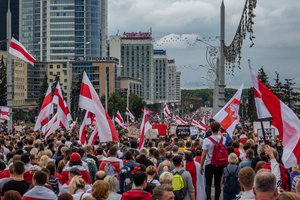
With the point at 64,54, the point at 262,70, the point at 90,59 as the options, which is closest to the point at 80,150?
the point at 262,70

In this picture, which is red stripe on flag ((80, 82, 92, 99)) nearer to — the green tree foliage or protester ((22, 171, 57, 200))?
protester ((22, 171, 57, 200))

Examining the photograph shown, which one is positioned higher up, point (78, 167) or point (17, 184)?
point (78, 167)

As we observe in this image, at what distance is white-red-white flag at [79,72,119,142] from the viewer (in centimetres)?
1488

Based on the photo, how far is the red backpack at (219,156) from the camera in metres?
13.6

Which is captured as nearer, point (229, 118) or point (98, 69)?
point (229, 118)

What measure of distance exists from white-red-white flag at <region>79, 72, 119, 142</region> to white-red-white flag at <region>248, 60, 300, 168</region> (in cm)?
474

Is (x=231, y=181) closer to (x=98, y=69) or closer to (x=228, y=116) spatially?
(x=228, y=116)

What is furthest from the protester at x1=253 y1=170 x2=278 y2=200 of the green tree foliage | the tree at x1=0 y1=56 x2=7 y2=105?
the green tree foliage

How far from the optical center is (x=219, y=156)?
13695 millimetres

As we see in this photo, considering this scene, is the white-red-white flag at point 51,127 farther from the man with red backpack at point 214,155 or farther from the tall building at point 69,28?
the tall building at point 69,28

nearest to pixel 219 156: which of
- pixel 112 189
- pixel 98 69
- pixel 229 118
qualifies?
pixel 112 189

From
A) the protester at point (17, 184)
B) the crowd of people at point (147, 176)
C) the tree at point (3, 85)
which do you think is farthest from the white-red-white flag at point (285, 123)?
the tree at point (3, 85)

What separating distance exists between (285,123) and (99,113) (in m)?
6.40

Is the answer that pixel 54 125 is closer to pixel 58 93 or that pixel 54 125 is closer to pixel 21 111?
pixel 58 93
